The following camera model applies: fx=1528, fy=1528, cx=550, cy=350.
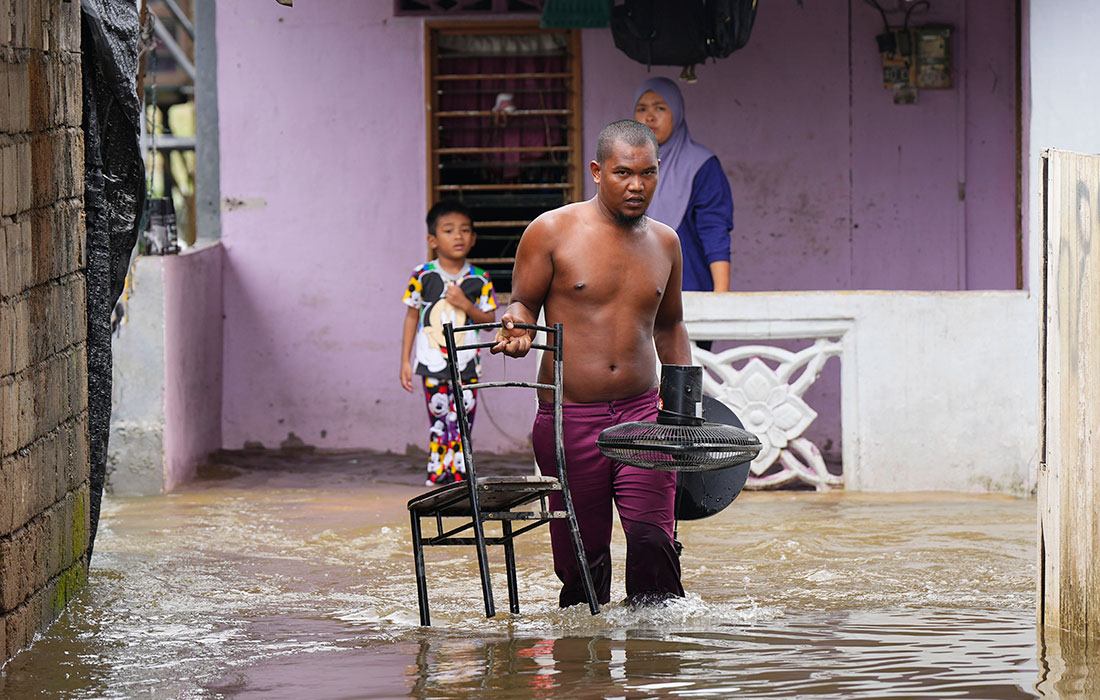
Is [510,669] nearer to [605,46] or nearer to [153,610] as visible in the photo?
[153,610]

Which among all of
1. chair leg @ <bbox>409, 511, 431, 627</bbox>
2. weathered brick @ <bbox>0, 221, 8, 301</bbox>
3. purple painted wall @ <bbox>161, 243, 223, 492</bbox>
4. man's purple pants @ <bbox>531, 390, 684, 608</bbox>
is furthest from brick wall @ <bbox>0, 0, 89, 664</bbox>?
purple painted wall @ <bbox>161, 243, 223, 492</bbox>

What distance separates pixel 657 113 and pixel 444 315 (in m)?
1.75

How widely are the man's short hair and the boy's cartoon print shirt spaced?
3.65 meters

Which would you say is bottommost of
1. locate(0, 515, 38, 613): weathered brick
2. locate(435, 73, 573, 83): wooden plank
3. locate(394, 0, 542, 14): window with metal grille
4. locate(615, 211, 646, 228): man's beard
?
locate(0, 515, 38, 613): weathered brick

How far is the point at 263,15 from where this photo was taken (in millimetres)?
10250

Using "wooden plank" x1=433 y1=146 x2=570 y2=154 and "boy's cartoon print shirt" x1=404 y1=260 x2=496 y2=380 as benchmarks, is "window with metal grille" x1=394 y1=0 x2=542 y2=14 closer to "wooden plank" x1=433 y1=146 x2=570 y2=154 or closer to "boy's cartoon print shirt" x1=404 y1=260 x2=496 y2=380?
"wooden plank" x1=433 y1=146 x2=570 y2=154

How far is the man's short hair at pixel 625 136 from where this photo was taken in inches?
214

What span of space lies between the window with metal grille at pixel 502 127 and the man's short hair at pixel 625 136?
4.64 metres

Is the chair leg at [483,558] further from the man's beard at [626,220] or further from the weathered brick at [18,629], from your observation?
the weathered brick at [18,629]

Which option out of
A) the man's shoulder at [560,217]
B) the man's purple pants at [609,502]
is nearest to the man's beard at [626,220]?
the man's shoulder at [560,217]

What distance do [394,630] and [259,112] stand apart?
18.0 ft

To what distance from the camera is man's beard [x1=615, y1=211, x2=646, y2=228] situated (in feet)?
18.3

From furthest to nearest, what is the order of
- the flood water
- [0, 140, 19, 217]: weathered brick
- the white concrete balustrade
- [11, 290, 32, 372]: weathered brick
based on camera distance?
1. the white concrete balustrade
2. [11, 290, 32, 372]: weathered brick
3. [0, 140, 19, 217]: weathered brick
4. the flood water

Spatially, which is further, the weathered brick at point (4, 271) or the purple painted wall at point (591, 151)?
the purple painted wall at point (591, 151)
